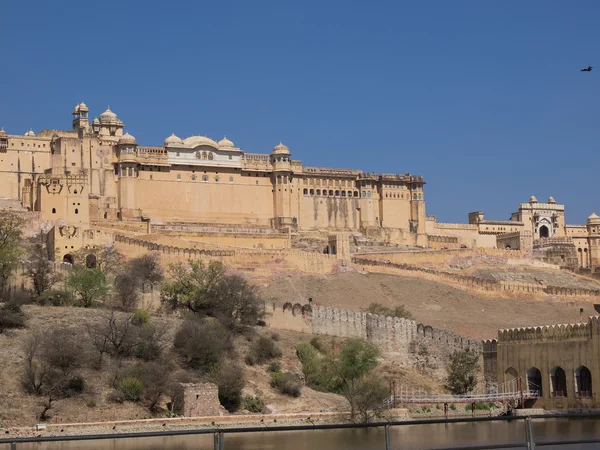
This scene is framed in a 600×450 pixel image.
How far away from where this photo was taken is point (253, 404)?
37844 millimetres

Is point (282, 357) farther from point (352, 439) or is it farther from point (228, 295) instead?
point (352, 439)

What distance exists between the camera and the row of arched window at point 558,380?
36.5 meters

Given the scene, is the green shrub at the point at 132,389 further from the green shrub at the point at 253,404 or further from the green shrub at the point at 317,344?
the green shrub at the point at 317,344

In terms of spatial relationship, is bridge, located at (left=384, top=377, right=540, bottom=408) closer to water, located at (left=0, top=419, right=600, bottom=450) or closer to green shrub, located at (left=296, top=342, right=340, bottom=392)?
green shrub, located at (left=296, top=342, right=340, bottom=392)

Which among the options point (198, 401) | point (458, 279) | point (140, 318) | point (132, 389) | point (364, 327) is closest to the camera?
point (198, 401)

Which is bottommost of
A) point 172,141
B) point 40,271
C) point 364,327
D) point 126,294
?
point 364,327

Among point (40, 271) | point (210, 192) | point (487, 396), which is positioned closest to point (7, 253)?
point (40, 271)

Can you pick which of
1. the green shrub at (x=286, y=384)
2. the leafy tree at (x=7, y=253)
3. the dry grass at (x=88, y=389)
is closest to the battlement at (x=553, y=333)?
the dry grass at (x=88, y=389)

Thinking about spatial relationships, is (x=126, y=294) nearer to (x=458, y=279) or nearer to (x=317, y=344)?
(x=317, y=344)

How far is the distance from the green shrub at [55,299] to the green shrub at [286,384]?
410 inches

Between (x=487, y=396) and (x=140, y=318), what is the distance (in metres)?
13.8

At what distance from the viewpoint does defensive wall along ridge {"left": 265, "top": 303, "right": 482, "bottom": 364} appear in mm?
48031

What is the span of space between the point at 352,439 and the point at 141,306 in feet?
60.5

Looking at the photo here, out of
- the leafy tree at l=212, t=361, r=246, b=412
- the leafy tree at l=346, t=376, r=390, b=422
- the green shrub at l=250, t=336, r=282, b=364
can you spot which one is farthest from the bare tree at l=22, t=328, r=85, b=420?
the leafy tree at l=346, t=376, r=390, b=422
